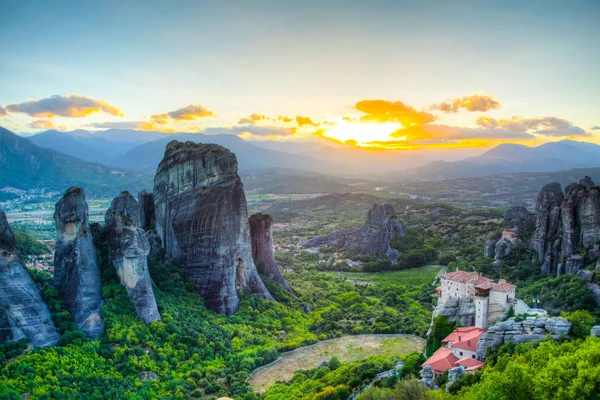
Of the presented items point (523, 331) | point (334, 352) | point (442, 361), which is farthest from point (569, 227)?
point (442, 361)

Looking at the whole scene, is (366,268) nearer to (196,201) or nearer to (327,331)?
(327,331)

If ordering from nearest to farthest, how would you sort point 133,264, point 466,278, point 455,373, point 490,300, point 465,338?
1. point 455,373
2. point 465,338
3. point 490,300
4. point 466,278
5. point 133,264

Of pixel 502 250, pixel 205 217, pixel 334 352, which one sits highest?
pixel 205 217

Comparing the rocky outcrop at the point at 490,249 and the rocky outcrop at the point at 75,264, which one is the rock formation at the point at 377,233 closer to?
the rocky outcrop at the point at 490,249

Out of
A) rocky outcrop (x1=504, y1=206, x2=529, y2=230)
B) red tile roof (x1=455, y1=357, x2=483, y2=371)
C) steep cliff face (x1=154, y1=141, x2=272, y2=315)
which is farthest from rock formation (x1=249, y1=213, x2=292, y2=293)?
rocky outcrop (x1=504, y1=206, x2=529, y2=230)

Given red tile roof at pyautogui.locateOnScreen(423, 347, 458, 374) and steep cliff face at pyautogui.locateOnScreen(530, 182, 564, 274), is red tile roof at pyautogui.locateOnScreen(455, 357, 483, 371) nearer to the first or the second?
red tile roof at pyautogui.locateOnScreen(423, 347, 458, 374)

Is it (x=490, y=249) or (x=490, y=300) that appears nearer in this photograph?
(x=490, y=300)

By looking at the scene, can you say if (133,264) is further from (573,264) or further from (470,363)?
(573,264)
